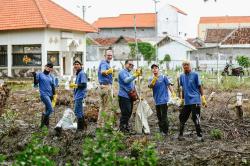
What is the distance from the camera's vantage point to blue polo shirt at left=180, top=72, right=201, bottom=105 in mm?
10227

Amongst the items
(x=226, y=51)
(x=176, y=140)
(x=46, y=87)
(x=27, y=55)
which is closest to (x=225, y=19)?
(x=226, y=51)

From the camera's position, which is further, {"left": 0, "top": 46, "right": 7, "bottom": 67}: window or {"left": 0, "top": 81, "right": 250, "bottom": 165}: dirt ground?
{"left": 0, "top": 46, "right": 7, "bottom": 67}: window

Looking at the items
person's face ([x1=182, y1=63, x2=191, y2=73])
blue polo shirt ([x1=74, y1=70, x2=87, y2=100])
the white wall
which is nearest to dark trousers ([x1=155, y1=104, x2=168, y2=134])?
person's face ([x1=182, y1=63, x2=191, y2=73])

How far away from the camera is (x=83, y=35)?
117ft

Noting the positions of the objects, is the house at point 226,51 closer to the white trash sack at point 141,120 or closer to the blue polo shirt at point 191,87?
the white trash sack at point 141,120

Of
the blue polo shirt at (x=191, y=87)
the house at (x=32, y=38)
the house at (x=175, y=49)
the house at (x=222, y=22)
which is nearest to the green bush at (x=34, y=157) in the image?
the blue polo shirt at (x=191, y=87)

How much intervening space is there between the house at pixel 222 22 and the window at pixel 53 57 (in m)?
67.7

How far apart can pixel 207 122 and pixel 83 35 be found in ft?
78.1

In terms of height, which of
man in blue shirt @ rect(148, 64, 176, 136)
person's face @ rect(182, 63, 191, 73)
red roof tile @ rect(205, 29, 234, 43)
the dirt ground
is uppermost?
red roof tile @ rect(205, 29, 234, 43)

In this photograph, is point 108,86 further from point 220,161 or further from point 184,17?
point 184,17

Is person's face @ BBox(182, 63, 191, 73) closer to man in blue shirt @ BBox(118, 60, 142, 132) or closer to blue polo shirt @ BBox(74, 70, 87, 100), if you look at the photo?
man in blue shirt @ BBox(118, 60, 142, 132)

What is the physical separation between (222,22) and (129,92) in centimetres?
9221

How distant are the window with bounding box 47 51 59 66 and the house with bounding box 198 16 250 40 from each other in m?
67.7

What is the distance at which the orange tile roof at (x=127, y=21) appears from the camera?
266 ft
